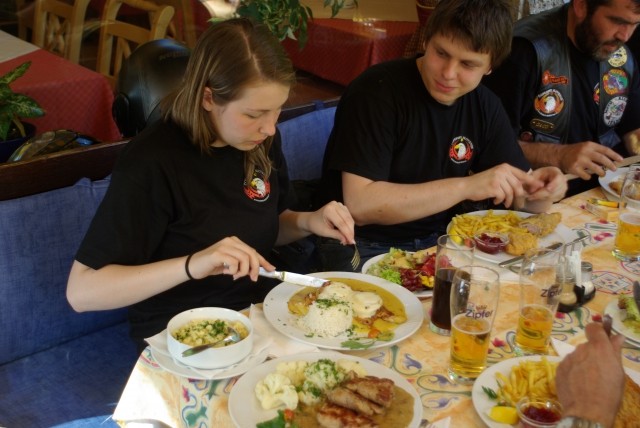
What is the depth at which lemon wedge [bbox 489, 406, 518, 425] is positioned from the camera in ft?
4.12

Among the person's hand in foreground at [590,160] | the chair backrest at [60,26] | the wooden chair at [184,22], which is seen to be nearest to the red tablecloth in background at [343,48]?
the wooden chair at [184,22]

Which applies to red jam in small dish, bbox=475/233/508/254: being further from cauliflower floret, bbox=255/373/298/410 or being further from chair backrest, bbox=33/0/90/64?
chair backrest, bbox=33/0/90/64

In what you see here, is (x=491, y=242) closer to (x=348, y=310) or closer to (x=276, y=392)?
(x=348, y=310)

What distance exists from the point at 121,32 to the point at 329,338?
2787mm

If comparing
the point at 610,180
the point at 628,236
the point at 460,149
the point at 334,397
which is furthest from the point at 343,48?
the point at 334,397

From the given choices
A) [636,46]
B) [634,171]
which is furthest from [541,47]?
[636,46]

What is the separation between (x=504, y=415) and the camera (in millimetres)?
1268

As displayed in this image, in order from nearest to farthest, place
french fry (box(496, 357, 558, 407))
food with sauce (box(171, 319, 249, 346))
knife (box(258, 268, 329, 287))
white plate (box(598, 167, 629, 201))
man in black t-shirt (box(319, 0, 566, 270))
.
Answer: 1. french fry (box(496, 357, 558, 407))
2. food with sauce (box(171, 319, 249, 346))
3. knife (box(258, 268, 329, 287))
4. man in black t-shirt (box(319, 0, 566, 270))
5. white plate (box(598, 167, 629, 201))

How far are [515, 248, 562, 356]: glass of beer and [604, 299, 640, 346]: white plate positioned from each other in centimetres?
18

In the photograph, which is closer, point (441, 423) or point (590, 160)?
point (441, 423)

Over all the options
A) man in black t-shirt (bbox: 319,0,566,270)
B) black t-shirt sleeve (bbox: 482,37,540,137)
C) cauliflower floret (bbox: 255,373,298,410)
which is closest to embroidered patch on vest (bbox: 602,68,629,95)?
black t-shirt sleeve (bbox: 482,37,540,137)

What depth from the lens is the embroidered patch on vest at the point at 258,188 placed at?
6.45ft

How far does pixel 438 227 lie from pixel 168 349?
1.32 meters

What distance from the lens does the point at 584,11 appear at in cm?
293
